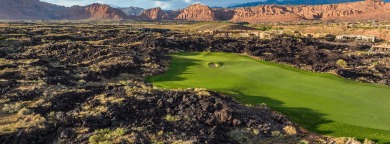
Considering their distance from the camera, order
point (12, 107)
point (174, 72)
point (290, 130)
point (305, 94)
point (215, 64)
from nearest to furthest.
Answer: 1. point (290, 130)
2. point (12, 107)
3. point (305, 94)
4. point (174, 72)
5. point (215, 64)

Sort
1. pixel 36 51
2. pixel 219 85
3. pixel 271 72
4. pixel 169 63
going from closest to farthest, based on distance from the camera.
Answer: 1. pixel 219 85
2. pixel 271 72
3. pixel 169 63
4. pixel 36 51

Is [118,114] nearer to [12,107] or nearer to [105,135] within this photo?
[105,135]

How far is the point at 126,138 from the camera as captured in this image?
1327 centimetres

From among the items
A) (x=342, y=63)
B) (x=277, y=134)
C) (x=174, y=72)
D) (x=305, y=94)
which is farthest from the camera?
(x=342, y=63)

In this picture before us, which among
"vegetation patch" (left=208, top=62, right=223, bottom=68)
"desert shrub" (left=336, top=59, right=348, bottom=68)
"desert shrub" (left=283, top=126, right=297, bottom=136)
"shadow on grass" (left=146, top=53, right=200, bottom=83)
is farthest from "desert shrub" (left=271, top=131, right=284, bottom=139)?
"desert shrub" (left=336, top=59, right=348, bottom=68)

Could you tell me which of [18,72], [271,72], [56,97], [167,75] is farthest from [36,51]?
[271,72]

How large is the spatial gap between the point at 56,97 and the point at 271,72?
1482 cm

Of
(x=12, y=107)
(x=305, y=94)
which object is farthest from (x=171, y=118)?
(x=12, y=107)

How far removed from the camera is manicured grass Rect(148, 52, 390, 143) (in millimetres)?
15094

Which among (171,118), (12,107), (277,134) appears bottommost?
(12,107)

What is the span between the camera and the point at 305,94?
65.5ft

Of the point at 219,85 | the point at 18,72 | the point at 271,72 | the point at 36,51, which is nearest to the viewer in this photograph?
the point at 219,85

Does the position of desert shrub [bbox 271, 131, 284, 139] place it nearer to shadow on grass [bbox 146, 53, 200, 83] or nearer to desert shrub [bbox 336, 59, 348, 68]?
shadow on grass [bbox 146, 53, 200, 83]

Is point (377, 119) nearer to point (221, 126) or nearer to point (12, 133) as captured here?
point (221, 126)
